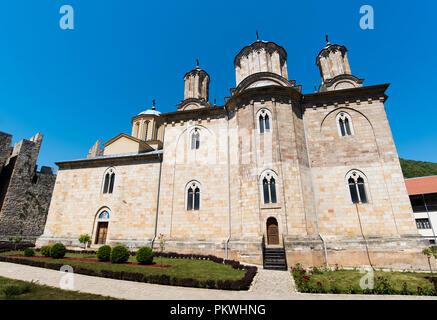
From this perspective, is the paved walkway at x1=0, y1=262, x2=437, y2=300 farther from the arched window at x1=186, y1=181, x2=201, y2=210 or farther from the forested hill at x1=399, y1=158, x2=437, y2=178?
the forested hill at x1=399, y1=158, x2=437, y2=178

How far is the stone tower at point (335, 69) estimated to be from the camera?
1980cm

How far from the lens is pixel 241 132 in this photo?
17.5 metres

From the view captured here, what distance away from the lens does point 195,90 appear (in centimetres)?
2436

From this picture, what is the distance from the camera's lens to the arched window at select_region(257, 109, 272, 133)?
664 inches

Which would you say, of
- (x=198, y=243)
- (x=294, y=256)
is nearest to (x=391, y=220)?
(x=294, y=256)

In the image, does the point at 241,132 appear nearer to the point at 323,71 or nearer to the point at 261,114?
the point at 261,114

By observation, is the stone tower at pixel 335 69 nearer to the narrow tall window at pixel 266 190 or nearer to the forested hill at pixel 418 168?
the narrow tall window at pixel 266 190

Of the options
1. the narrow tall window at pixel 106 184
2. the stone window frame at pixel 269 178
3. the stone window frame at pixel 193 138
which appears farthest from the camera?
the narrow tall window at pixel 106 184

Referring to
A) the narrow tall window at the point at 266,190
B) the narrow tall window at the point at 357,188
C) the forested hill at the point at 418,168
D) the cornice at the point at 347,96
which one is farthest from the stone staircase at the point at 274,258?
the forested hill at the point at 418,168

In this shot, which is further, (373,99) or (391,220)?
(373,99)

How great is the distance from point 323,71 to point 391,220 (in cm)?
1383

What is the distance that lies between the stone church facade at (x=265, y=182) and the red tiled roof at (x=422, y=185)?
510 inches
